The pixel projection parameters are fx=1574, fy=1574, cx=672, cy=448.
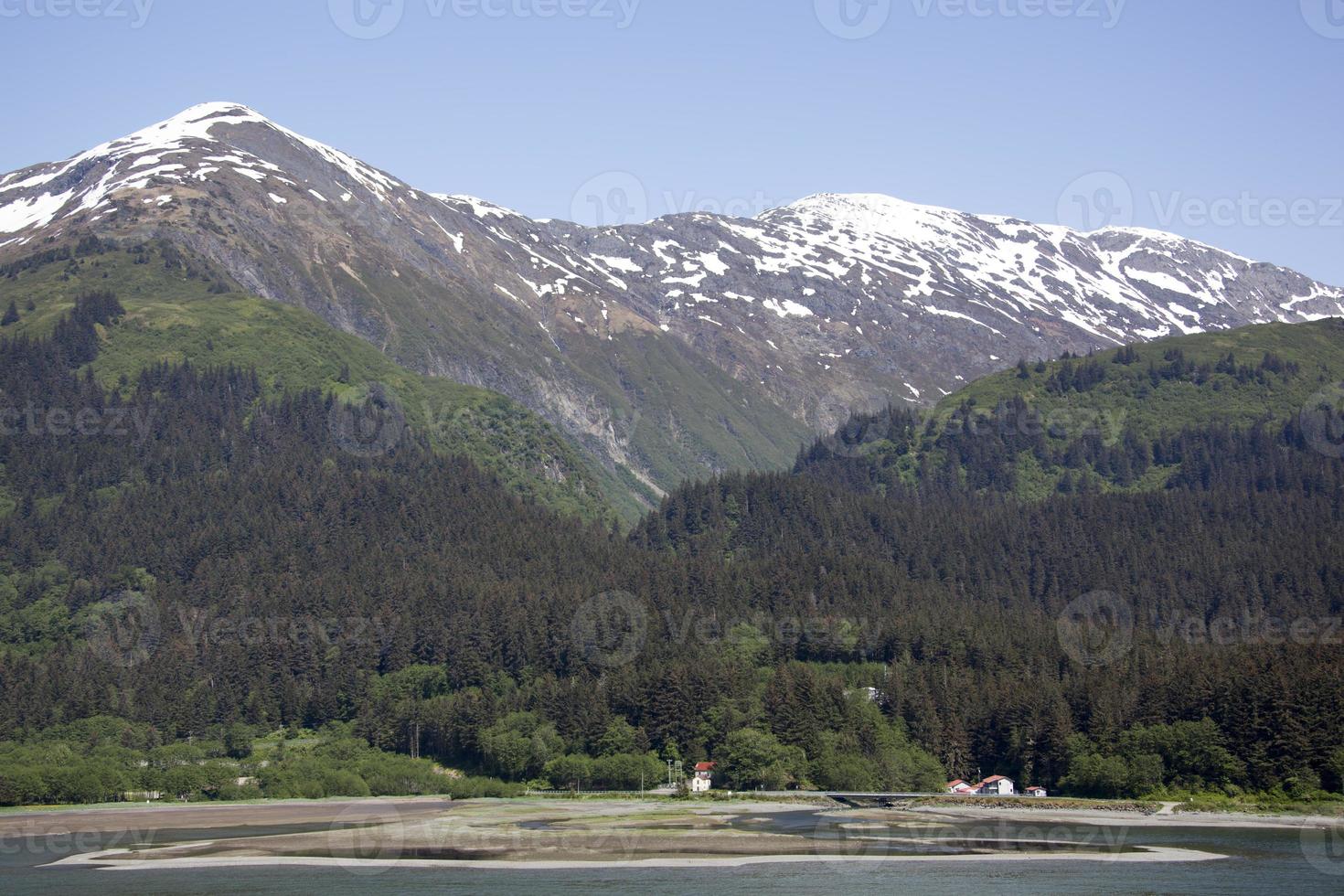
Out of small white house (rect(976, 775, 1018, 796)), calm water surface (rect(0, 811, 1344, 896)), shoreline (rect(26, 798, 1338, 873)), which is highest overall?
small white house (rect(976, 775, 1018, 796))

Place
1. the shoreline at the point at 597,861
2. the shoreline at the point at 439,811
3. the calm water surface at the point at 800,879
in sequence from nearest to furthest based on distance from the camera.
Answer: the calm water surface at the point at 800,879, the shoreline at the point at 597,861, the shoreline at the point at 439,811

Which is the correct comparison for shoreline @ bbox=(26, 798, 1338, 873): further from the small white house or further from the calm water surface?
the small white house

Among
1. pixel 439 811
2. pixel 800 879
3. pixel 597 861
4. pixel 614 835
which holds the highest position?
pixel 439 811

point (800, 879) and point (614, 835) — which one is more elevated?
point (614, 835)

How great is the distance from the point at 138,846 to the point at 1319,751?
359ft

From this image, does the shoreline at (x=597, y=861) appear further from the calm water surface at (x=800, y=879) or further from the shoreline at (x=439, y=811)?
the shoreline at (x=439, y=811)

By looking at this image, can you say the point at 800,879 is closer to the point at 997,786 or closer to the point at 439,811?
the point at 439,811

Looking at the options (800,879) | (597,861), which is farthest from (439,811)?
(800,879)

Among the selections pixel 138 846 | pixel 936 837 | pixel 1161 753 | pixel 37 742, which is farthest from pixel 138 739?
pixel 1161 753

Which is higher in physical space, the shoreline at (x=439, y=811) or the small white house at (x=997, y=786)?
the small white house at (x=997, y=786)

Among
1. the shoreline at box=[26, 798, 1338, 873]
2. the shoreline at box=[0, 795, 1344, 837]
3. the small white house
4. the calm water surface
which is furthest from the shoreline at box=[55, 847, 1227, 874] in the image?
the small white house

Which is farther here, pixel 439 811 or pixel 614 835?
pixel 439 811

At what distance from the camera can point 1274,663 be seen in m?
164

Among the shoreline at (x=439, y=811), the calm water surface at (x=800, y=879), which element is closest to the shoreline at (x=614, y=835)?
the shoreline at (x=439, y=811)
